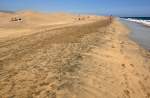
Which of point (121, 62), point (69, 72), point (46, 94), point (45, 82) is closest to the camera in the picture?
point (46, 94)

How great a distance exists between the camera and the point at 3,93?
516cm

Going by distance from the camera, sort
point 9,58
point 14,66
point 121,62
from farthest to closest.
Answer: point 121,62 < point 9,58 < point 14,66

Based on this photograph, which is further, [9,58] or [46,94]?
[9,58]

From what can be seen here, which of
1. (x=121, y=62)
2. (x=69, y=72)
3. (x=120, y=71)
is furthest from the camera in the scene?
(x=121, y=62)

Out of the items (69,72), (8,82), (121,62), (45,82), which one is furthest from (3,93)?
(121,62)

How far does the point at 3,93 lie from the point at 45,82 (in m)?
1.11

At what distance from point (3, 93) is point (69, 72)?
83.5 inches

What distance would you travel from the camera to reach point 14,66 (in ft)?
24.1

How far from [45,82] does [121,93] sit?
2.01 meters

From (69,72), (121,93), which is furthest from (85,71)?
(121,93)

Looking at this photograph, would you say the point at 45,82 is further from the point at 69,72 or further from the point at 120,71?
the point at 120,71

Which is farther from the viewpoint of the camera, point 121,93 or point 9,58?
point 9,58

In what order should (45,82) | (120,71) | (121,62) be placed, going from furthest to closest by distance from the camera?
(121,62)
(120,71)
(45,82)

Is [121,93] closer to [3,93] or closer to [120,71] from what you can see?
[120,71]
